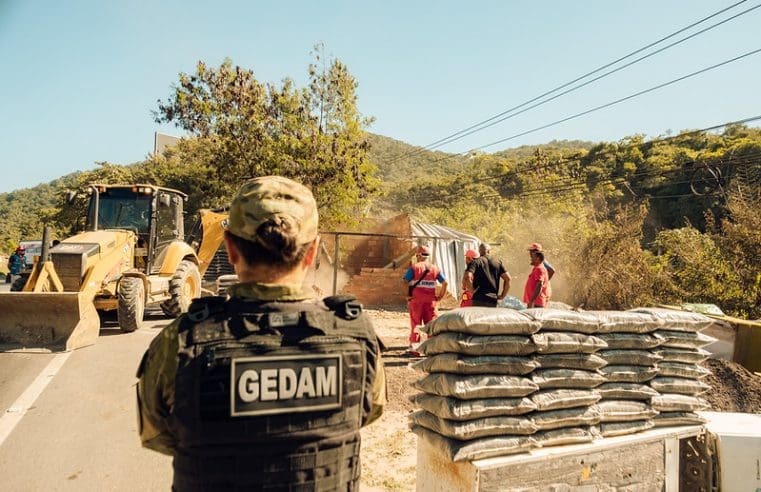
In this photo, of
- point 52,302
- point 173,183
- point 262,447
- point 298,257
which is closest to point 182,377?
point 262,447

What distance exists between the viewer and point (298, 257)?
5.57 feet

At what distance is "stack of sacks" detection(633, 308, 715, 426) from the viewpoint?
364 centimetres

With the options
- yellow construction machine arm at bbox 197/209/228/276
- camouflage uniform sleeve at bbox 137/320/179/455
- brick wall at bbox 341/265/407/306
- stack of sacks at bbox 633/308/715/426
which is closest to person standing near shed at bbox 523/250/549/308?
stack of sacks at bbox 633/308/715/426

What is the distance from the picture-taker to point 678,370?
12.2 feet

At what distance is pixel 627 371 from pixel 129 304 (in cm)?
798

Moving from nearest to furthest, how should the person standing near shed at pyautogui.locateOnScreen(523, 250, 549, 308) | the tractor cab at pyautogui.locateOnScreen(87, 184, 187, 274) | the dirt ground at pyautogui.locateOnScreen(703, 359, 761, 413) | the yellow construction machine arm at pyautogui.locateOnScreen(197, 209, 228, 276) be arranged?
the dirt ground at pyautogui.locateOnScreen(703, 359, 761, 413) → the person standing near shed at pyautogui.locateOnScreen(523, 250, 549, 308) → the tractor cab at pyautogui.locateOnScreen(87, 184, 187, 274) → the yellow construction machine arm at pyautogui.locateOnScreen(197, 209, 228, 276)

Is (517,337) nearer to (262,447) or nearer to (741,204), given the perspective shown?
(262,447)

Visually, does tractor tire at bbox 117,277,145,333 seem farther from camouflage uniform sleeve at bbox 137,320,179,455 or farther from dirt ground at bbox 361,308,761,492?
camouflage uniform sleeve at bbox 137,320,179,455

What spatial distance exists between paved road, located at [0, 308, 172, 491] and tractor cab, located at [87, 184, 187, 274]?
11.0ft

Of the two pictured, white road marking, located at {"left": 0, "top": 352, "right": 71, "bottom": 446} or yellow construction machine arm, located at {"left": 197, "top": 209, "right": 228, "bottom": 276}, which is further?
yellow construction machine arm, located at {"left": 197, "top": 209, "right": 228, "bottom": 276}

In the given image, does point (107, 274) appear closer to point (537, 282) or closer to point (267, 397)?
point (537, 282)

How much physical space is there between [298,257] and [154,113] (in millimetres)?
20250

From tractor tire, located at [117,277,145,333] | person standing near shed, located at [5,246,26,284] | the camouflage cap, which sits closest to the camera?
the camouflage cap

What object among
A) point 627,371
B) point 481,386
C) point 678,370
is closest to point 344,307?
point 481,386
